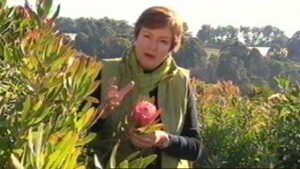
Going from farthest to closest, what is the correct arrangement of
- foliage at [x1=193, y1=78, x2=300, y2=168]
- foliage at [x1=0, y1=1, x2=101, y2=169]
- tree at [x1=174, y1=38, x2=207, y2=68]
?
tree at [x1=174, y1=38, x2=207, y2=68]
foliage at [x1=193, y1=78, x2=300, y2=168]
foliage at [x1=0, y1=1, x2=101, y2=169]

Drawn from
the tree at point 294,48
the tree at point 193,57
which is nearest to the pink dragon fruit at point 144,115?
the tree at point 294,48

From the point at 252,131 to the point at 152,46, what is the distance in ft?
13.1

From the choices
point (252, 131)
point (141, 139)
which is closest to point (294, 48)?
point (252, 131)

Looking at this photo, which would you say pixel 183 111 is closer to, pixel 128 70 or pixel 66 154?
pixel 128 70

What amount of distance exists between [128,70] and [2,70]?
39 cm

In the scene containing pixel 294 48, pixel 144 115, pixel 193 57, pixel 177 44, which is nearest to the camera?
pixel 144 115

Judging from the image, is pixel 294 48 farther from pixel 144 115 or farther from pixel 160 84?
pixel 144 115

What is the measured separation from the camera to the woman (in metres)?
2.03

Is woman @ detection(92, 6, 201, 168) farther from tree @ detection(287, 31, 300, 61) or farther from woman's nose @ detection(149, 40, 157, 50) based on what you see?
tree @ detection(287, 31, 300, 61)

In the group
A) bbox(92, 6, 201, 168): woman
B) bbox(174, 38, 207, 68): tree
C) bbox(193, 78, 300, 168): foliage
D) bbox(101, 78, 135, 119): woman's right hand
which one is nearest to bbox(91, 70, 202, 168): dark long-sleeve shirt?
bbox(92, 6, 201, 168): woman

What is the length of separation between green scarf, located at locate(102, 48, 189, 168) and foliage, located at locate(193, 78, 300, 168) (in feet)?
8.01

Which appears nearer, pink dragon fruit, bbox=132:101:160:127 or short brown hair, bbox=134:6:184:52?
pink dragon fruit, bbox=132:101:160:127

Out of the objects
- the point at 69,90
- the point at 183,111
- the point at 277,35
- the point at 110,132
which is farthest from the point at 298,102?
the point at 277,35

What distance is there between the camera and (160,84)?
2.19 meters
